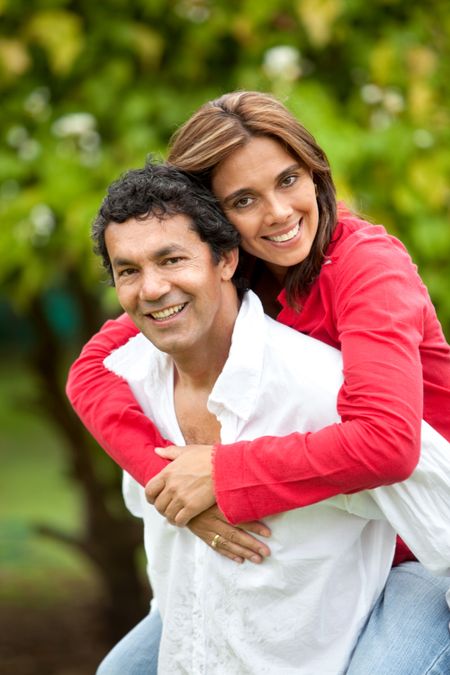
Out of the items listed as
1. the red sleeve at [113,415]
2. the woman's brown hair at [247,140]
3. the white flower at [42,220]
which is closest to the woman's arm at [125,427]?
the red sleeve at [113,415]

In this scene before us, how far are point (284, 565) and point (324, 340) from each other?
53 centimetres

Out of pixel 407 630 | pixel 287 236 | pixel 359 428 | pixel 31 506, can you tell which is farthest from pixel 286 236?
pixel 31 506

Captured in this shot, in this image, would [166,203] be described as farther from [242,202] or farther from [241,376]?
[241,376]

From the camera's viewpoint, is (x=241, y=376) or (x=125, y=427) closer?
(x=241, y=376)

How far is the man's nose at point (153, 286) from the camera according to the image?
2.38m

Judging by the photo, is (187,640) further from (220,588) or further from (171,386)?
(171,386)

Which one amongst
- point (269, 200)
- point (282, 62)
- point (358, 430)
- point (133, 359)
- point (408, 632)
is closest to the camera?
point (358, 430)

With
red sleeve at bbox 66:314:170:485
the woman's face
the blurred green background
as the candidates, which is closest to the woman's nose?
the woman's face

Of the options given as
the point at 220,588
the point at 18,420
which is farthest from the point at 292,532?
the point at 18,420

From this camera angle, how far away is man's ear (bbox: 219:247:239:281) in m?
2.52

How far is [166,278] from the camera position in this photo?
2396mm

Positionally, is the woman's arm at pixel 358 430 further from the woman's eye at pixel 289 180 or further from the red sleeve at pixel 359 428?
the woman's eye at pixel 289 180

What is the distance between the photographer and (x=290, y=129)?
251 cm

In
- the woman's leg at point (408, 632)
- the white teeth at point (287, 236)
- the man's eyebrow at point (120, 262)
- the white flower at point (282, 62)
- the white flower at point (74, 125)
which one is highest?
the white flower at point (282, 62)
